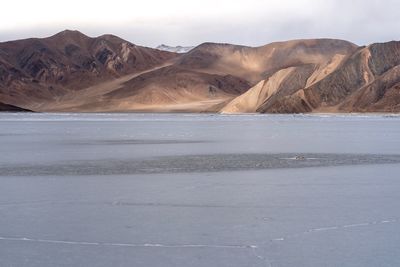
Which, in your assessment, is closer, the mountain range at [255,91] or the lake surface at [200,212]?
the lake surface at [200,212]

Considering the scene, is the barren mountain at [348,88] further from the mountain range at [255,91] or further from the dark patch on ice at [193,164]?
the dark patch on ice at [193,164]

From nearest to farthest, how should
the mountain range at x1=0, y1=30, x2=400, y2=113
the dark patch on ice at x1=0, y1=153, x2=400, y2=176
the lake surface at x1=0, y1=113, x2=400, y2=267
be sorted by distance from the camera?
the lake surface at x1=0, y1=113, x2=400, y2=267 < the dark patch on ice at x1=0, y1=153, x2=400, y2=176 < the mountain range at x1=0, y1=30, x2=400, y2=113

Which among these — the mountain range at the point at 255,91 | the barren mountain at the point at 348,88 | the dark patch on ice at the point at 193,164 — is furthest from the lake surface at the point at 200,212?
the mountain range at the point at 255,91

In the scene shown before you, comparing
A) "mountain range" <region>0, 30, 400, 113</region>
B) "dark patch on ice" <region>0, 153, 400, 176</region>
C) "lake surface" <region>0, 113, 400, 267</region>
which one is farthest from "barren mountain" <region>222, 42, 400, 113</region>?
"lake surface" <region>0, 113, 400, 267</region>

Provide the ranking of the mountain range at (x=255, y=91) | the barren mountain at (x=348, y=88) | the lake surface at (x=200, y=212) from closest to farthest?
the lake surface at (x=200, y=212), the barren mountain at (x=348, y=88), the mountain range at (x=255, y=91)

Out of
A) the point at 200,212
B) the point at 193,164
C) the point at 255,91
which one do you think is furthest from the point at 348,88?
the point at 200,212

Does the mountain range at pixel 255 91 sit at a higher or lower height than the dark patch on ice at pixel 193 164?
lower

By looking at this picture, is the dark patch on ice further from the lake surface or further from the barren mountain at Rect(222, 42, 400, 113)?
the barren mountain at Rect(222, 42, 400, 113)

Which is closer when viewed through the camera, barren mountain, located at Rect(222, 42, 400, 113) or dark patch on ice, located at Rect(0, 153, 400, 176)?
dark patch on ice, located at Rect(0, 153, 400, 176)

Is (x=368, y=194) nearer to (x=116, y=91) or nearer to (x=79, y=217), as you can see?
(x=79, y=217)

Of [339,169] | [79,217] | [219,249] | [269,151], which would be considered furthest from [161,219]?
[269,151]

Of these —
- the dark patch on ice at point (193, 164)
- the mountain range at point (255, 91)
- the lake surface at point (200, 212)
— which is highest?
the lake surface at point (200, 212)

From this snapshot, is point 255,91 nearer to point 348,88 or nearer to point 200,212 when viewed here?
point 348,88

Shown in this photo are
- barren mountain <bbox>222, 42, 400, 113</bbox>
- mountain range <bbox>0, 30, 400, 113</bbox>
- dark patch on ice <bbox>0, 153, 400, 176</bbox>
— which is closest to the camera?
dark patch on ice <bbox>0, 153, 400, 176</bbox>
